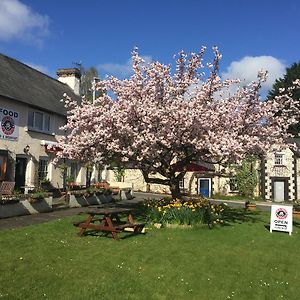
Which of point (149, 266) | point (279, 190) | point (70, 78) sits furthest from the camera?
point (279, 190)

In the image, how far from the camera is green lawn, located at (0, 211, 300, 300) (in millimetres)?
7277

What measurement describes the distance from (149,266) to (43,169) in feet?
59.1

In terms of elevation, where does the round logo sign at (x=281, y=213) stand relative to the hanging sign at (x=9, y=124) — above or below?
below

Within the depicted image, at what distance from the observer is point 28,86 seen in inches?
1010

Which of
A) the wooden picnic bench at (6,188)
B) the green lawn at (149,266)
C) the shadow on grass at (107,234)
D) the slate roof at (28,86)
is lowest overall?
the green lawn at (149,266)

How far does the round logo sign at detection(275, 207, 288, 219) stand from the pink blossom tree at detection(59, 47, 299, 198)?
2558 mm

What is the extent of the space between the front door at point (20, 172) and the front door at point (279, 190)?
89.7 ft

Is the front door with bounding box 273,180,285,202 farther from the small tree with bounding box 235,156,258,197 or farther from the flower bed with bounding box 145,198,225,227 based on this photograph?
the flower bed with bounding box 145,198,225,227

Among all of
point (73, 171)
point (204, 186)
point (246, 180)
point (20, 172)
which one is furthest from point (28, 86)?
point (246, 180)

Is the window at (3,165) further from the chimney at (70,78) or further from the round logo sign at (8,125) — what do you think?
the chimney at (70,78)

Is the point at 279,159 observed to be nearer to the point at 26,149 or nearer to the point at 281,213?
the point at 281,213

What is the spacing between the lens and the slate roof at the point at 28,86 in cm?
2280

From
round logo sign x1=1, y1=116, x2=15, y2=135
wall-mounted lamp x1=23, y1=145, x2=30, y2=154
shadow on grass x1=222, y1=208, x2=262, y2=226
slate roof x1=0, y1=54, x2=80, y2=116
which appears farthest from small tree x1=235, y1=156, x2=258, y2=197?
round logo sign x1=1, y1=116, x2=15, y2=135

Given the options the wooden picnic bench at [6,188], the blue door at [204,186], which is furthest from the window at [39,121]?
the blue door at [204,186]
